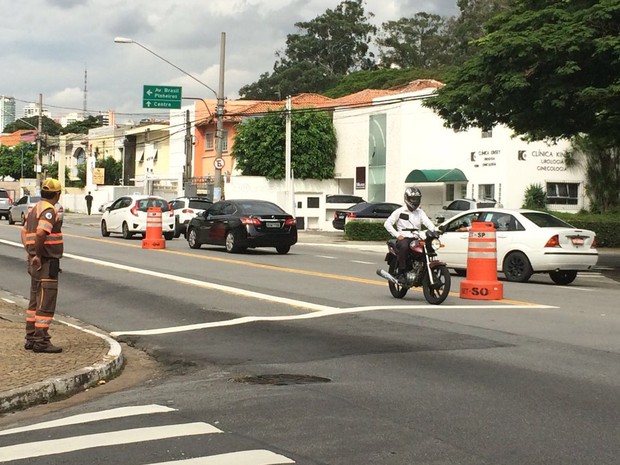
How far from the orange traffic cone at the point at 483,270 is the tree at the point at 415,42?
7129cm

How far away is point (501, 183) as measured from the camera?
130 ft

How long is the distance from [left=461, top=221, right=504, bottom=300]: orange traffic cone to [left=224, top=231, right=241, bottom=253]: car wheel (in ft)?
36.9

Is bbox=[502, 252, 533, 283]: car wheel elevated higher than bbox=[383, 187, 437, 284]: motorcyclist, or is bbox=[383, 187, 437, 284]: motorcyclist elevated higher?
bbox=[383, 187, 437, 284]: motorcyclist

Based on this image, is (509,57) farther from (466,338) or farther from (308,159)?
(308,159)

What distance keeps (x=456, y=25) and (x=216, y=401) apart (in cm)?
7780

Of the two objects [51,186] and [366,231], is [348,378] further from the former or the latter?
[366,231]

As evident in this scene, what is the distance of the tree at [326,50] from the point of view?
88.9 metres

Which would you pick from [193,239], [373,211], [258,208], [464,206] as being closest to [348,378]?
[258,208]

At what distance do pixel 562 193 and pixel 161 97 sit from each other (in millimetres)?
18864

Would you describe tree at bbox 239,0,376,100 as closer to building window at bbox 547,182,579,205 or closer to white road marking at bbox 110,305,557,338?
building window at bbox 547,182,579,205

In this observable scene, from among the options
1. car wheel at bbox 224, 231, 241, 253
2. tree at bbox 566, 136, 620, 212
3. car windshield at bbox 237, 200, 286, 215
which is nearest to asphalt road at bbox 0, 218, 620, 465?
car wheel at bbox 224, 231, 241, 253

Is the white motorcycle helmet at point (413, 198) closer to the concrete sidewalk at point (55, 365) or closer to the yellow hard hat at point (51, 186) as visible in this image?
the concrete sidewalk at point (55, 365)

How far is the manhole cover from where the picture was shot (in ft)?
26.7

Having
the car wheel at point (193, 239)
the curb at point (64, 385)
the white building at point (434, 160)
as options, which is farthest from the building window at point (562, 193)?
the curb at point (64, 385)
